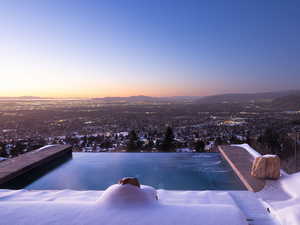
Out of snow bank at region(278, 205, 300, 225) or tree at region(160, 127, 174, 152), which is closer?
snow bank at region(278, 205, 300, 225)

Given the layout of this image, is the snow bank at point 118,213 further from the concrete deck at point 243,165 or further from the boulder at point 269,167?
the boulder at point 269,167

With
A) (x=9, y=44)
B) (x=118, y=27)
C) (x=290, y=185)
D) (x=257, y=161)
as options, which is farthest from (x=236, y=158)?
(x=9, y=44)

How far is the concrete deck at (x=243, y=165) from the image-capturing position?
3.31m

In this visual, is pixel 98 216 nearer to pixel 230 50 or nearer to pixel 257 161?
pixel 257 161

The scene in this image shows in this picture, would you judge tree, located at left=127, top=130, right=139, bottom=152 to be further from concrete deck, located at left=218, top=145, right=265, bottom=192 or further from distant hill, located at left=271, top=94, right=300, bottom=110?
distant hill, located at left=271, top=94, right=300, bottom=110

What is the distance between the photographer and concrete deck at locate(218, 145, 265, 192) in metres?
3.31

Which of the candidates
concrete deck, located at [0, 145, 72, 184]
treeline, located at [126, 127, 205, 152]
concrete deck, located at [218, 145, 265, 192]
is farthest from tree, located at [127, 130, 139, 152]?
concrete deck, located at [218, 145, 265, 192]

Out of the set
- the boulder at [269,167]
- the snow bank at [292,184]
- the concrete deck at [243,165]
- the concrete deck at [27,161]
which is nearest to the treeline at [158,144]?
the concrete deck at [27,161]

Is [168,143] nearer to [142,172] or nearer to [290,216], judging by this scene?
[142,172]

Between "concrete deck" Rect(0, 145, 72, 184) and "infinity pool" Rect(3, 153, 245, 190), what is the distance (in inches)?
6.5

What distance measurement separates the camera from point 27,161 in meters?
4.78

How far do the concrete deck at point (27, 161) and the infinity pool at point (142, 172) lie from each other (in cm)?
16

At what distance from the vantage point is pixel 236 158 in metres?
4.87

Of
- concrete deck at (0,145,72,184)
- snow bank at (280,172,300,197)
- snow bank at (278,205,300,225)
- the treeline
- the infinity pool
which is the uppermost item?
snow bank at (278,205,300,225)
